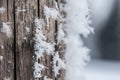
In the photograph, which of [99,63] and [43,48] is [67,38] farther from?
[99,63]

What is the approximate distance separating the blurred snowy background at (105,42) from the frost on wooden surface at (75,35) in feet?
1.74

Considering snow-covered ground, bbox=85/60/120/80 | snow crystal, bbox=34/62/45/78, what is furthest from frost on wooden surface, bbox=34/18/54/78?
snow-covered ground, bbox=85/60/120/80

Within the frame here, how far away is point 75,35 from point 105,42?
2.30 feet

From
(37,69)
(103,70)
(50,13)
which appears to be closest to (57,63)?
(37,69)

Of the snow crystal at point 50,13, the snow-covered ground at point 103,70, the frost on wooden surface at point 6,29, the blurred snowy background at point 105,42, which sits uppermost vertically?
the snow crystal at point 50,13

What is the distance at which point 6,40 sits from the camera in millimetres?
1324

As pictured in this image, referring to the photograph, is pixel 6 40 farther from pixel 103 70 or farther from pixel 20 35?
pixel 103 70

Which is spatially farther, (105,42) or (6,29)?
(105,42)

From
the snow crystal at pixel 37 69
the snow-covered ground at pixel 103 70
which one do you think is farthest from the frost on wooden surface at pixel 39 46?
the snow-covered ground at pixel 103 70

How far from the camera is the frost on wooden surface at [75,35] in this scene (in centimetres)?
138

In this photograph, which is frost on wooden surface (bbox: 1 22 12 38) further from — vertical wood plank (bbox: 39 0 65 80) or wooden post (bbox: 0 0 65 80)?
vertical wood plank (bbox: 39 0 65 80)

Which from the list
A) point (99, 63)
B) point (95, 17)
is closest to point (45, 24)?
point (95, 17)

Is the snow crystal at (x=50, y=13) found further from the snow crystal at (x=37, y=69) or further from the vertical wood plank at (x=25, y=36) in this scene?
the snow crystal at (x=37, y=69)

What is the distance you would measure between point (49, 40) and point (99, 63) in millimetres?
774
